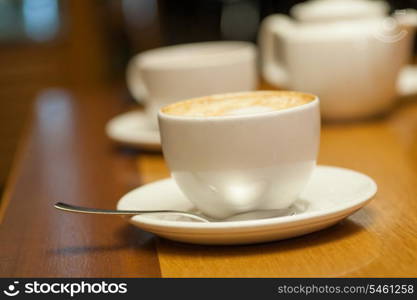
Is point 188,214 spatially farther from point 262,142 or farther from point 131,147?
point 131,147

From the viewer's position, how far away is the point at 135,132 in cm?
117

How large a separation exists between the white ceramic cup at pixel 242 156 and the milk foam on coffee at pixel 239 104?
30 mm

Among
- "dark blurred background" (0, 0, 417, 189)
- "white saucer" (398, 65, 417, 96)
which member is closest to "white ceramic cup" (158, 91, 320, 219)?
"white saucer" (398, 65, 417, 96)

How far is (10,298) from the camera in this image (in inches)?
24.0

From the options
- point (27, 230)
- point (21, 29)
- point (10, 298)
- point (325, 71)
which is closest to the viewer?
point (10, 298)

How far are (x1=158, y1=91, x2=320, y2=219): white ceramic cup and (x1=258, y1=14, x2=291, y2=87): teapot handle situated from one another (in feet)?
1.86

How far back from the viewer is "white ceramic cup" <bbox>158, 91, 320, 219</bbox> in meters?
0.65

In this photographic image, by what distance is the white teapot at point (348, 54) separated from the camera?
1167 mm

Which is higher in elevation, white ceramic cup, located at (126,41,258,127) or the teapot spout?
the teapot spout

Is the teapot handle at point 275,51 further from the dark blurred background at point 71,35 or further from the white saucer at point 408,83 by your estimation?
the dark blurred background at point 71,35

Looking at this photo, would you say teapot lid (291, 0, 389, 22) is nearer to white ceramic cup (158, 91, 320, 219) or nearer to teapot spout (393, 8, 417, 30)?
teapot spout (393, 8, 417, 30)

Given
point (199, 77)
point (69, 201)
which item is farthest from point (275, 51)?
point (69, 201)

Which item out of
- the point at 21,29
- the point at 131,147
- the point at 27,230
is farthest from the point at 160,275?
the point at 21,29

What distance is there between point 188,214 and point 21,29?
10.9ft
